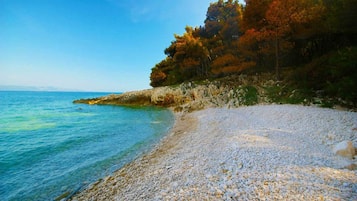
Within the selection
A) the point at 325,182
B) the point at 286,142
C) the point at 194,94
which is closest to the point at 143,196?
the point at 325,182

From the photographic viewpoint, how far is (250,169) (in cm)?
383

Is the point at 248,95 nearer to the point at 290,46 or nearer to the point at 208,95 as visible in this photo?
the point at 208,95

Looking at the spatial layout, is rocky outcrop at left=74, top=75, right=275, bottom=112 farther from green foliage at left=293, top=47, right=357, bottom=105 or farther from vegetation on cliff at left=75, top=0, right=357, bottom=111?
green foliage at left=293, top=47, right=357, bottom=105

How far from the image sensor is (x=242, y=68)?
1995 cm

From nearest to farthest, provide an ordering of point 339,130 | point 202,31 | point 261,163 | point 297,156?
point 261,163
point 297,156
point 339,130
point 202,31

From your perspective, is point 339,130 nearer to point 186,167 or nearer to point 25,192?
point 186,167

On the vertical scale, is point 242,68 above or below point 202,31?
below

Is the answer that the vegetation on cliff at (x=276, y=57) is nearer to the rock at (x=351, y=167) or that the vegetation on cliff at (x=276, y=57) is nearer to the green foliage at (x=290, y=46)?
the green foliage at (x=290, y=46)

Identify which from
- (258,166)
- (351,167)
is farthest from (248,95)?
(258,166)

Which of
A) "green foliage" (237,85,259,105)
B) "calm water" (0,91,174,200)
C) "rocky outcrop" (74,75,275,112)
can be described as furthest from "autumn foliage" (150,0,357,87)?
"calm water" (0,91,174,200)

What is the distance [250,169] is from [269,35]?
48.7 feet

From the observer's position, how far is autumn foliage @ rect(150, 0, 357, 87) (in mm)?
12898

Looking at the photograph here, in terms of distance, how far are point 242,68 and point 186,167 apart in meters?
18.0

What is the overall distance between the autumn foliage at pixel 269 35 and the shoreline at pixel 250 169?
7.80 metres
